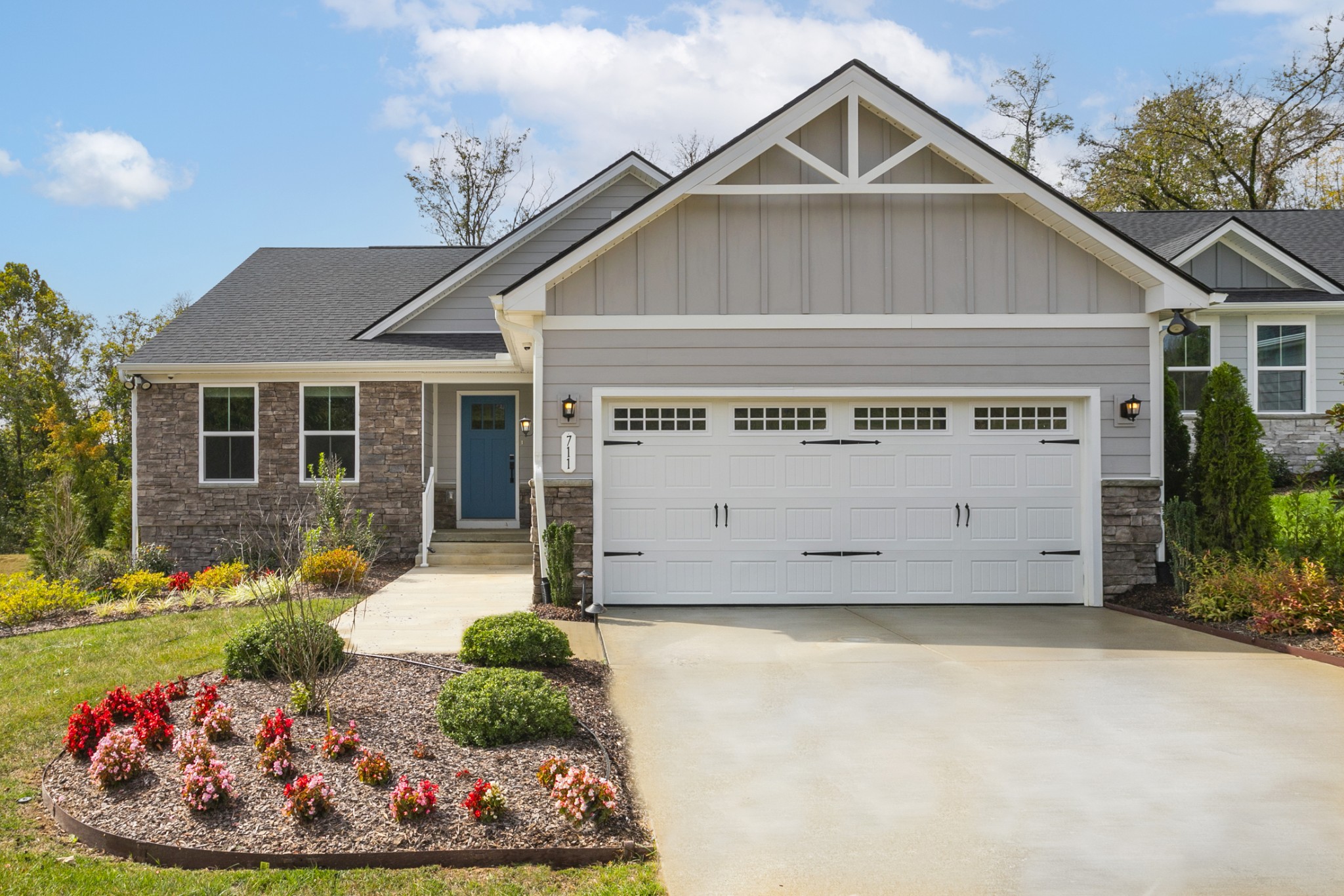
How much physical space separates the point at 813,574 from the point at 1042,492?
2.46 meters

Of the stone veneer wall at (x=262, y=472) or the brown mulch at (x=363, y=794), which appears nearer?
the brown mulch at (x=363, y=794)

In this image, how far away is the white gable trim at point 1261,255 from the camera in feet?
43.5

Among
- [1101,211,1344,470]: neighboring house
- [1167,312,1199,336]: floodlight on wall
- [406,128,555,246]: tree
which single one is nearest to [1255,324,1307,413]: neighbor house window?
[1101,211,1344,470]: neighboring house

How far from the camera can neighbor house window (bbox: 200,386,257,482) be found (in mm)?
12984

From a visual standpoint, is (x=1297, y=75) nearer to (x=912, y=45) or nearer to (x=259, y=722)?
(x=912, y=45)

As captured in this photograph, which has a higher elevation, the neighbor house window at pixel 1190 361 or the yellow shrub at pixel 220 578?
the neighbor house window at pixel 1190 361

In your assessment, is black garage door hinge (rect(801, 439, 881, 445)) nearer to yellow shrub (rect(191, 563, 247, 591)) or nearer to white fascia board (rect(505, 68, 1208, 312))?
white fascia board (rect(505, 68, 1208, 312))

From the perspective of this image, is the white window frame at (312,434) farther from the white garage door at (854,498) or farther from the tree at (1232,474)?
the tree at (1232,474)

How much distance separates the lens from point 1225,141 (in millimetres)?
24219

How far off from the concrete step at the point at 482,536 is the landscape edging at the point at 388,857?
29.7 ft

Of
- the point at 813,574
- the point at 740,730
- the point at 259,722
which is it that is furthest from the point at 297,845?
the point at 813,574

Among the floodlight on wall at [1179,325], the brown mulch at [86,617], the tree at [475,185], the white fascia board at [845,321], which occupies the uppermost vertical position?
the tree at [475,185]

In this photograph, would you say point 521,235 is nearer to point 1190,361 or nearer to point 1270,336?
point 1190,361

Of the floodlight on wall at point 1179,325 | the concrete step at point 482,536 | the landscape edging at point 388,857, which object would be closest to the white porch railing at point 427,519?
the concrete step at point 482,536
